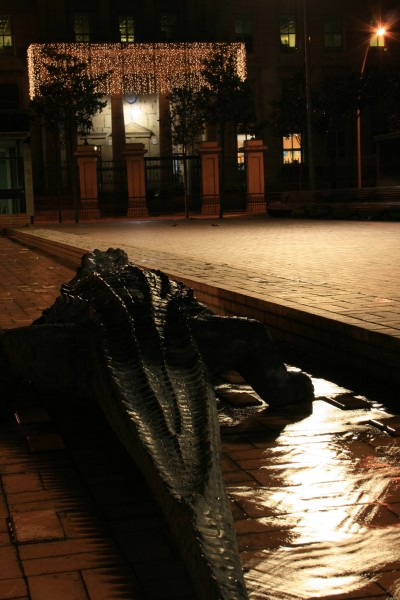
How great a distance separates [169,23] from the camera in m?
57.5

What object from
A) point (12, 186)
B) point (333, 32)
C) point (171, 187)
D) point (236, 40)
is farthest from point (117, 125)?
point (12, 186)

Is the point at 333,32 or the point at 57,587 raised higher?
the point at 333,32

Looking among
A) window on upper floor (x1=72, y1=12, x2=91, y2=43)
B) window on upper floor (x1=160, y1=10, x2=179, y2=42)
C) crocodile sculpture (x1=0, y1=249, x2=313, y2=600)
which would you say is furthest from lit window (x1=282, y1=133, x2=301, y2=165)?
crocodile sculpture (x1=0, y1=249, x2=313, y2=600)

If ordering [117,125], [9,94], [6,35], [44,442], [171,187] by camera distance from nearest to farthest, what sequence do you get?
1. [44,442]
2. [171,187]
3. [6,35]
4. [9,94]
5. [117,125]

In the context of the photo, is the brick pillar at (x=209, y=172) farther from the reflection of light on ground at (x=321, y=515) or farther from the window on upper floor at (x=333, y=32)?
the reflection of light on ground at (x=321, y=515)

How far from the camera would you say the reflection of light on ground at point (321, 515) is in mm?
2766

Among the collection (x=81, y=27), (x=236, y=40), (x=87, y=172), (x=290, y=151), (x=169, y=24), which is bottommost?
(x=87, y=172)

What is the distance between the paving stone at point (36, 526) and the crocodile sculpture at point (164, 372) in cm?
40

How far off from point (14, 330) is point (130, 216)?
37.6 metres

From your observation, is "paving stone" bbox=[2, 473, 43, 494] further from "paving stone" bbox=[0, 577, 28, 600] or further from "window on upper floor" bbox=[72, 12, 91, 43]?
Answer: "window on upper floor" bbox=[72, 12, 91, 43]

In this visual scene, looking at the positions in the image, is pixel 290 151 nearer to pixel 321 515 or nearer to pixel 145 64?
pixel 145 64

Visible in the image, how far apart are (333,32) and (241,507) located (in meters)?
58.8

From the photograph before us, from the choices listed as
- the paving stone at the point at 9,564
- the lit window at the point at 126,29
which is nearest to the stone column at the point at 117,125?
the lit window at the point at 126,29

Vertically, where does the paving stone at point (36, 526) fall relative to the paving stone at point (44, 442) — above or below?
above
